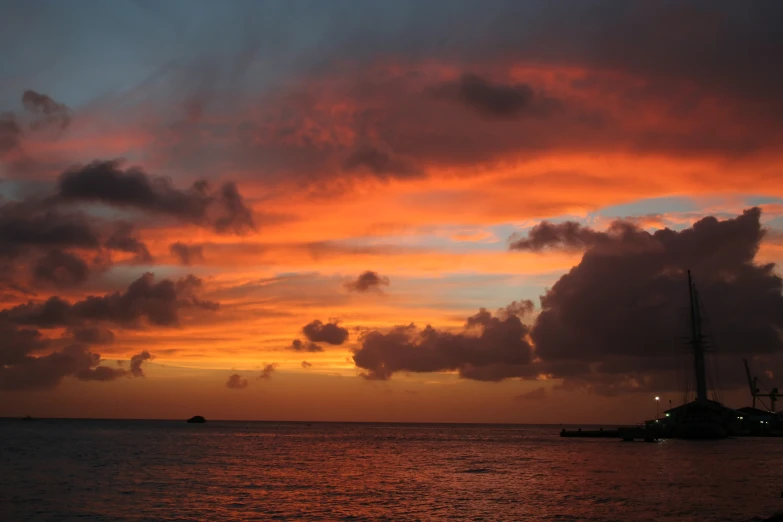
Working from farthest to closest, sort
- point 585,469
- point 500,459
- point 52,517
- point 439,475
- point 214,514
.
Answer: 1. point 500,459
2. point 585,469
3. point 439,475
4. point 214,514
5. point 52,517

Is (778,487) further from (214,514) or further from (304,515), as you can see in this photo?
(214,514)

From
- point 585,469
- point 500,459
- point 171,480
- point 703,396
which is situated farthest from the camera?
point 703,396

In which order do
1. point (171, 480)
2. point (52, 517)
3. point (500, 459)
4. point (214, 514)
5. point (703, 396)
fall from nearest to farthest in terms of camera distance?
1. point (52, 517)
2. point (214, 514)
3. point (171, 480)
4. point (500, 459)
5. point (703, 396)

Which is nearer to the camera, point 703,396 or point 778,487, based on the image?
point 778,487

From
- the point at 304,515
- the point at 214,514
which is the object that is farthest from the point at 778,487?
the point at 214,514

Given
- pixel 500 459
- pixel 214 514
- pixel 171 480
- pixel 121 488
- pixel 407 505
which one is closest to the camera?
pixel 214 514

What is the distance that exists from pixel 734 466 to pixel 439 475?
50492 millimetres

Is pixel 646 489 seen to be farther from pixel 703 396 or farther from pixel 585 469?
pixel 703 396

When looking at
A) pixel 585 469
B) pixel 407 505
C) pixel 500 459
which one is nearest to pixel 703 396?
pixel 500 459

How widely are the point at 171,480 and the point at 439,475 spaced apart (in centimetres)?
3810

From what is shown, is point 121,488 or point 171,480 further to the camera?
point 171,480

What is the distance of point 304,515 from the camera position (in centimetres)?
6319

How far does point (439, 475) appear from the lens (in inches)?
4058

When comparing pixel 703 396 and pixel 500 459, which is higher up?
pixel 703 396
